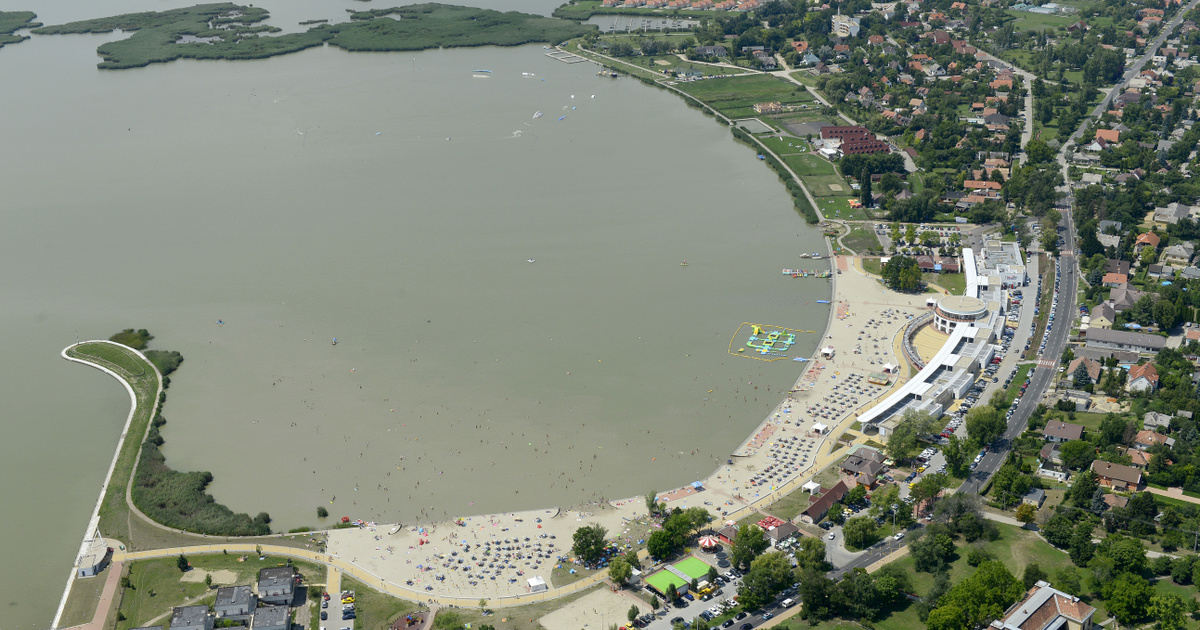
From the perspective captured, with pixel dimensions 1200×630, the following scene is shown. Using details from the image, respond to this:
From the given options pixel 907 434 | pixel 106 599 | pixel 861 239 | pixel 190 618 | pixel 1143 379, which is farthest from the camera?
pixel 861 239

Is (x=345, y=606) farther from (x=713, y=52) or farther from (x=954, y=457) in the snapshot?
(x=713, y=52)

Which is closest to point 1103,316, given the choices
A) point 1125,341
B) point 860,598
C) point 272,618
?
point 1125,341

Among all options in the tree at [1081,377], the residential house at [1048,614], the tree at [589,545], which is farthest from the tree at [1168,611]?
the tree at [589,545]

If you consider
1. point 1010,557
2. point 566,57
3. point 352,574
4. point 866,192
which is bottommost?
point 352,574

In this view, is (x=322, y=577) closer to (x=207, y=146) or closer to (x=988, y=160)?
(x=207, y=146)

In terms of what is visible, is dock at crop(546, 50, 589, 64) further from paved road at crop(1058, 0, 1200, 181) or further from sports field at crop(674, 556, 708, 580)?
sports field at crop(674, 556, 708, 580)

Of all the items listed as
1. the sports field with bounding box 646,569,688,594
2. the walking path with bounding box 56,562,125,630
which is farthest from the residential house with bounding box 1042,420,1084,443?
the walking path with bounding box 56,562,125,630
